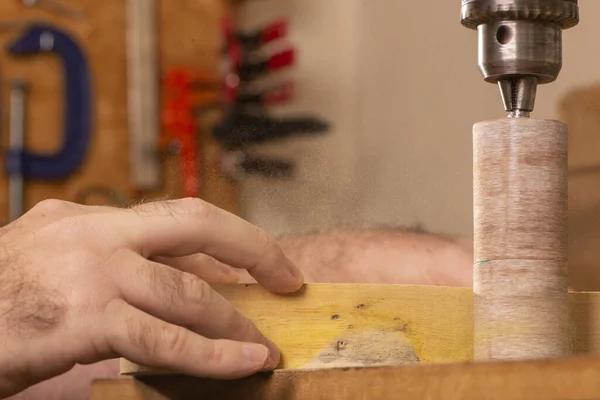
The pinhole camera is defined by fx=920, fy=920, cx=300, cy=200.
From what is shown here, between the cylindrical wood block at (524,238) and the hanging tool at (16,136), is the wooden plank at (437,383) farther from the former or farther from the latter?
the hanging tool at (16,136)

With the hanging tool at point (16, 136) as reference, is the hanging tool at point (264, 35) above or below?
above

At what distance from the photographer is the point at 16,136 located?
184 cm

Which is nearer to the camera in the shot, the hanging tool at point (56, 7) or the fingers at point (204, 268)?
the fingers at point (204, 268)

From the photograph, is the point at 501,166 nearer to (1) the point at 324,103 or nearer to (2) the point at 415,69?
(2) the point at 415,69

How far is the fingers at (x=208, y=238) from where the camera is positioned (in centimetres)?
53

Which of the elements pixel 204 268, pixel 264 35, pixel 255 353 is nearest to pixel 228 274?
pixel 204 268

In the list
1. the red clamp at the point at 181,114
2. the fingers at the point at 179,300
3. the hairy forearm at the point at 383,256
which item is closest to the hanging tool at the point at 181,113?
the red clamp at the point at 181,114

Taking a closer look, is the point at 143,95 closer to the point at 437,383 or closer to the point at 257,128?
the point at 257,128

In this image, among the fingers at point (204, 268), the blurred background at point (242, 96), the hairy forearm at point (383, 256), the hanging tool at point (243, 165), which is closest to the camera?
the fingers at point (204, 268)

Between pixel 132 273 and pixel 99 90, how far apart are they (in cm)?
149

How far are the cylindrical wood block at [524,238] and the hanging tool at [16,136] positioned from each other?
1.47 m

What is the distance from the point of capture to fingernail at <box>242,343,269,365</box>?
1.62ft

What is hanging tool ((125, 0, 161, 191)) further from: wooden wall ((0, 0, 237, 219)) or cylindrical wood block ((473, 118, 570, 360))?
cylindrical wood block ((473, 118, 570, 360))

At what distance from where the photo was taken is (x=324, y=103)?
1.55 metres
